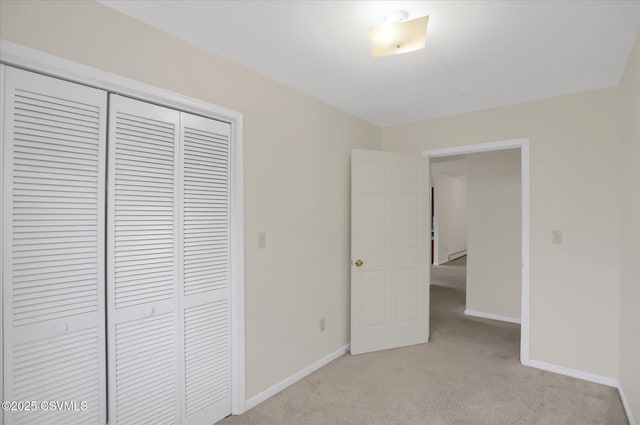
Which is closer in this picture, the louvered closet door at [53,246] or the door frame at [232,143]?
the louvered closet door at [53,246]

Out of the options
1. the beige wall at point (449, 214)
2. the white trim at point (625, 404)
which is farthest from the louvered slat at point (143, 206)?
the beige wall at point (449, 214)

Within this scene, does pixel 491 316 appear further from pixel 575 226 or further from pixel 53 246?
pixel 53 246

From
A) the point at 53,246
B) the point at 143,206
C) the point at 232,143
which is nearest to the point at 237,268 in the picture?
the point at 143,206

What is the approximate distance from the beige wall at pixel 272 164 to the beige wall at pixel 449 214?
6.16 metres

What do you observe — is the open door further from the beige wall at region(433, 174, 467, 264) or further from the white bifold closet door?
the beige wall at region(433, 174, 467, 264)

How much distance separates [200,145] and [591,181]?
3.04m

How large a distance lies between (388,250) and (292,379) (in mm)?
1510

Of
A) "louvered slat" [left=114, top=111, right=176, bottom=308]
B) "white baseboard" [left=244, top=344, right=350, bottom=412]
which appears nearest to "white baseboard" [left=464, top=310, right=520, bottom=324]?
"white baseboard" [left=244, top=344, right=350, bottom=412]

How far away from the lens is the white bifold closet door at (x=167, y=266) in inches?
70.6

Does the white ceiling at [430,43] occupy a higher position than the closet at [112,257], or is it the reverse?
the white ceiling at [430,43]

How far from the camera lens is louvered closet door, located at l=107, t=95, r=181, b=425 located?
1.78 m

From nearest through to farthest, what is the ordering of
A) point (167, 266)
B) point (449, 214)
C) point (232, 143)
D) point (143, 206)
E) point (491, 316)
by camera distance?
point (143, 206)
point (167, 266)
point (232, 143)
point (491, 316)
point (449, 214)

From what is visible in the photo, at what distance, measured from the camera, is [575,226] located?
2.84 meters

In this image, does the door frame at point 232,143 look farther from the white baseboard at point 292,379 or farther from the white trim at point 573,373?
the white trim at point 573,373
